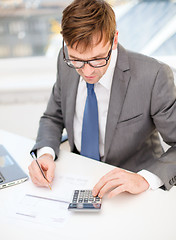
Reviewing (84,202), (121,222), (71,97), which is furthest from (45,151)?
(121,222)

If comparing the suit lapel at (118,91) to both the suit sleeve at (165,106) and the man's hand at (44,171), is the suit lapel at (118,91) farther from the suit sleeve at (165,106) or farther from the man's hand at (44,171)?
the man's hand at (44,171)

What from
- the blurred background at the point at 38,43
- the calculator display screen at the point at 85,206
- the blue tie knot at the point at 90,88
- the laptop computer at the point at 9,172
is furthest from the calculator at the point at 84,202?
the blurred background at the point at 38,43

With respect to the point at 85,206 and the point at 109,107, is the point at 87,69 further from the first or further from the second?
the point at 85,206

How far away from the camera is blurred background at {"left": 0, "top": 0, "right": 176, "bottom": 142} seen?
2.46 m

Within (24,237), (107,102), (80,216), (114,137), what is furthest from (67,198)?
(107,102)

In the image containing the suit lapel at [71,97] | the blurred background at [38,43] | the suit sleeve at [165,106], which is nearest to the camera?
the suit sleeve at [165,106]

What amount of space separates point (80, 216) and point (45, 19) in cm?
206

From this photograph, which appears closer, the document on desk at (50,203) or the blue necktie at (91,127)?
the document on desk at (50,203)

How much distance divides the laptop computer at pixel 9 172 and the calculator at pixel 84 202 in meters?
0.27

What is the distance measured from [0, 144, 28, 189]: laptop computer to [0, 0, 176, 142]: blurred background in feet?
3.87

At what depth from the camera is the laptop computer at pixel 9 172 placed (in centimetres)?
114

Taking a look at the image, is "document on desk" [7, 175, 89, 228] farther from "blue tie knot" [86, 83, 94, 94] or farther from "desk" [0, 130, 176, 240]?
"blue tie knot" [86, 83, 94, 94]

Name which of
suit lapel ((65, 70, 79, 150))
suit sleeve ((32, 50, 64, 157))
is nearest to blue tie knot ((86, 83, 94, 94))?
suit lapel ((65, 70, 79, 150))

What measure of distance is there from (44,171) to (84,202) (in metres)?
0.28
